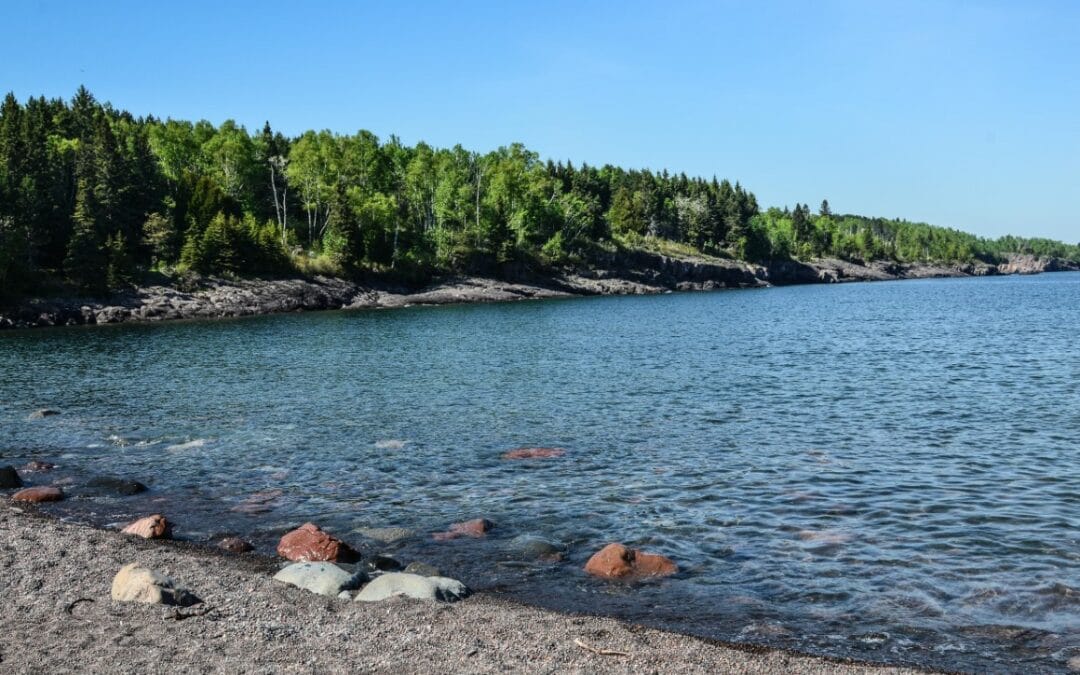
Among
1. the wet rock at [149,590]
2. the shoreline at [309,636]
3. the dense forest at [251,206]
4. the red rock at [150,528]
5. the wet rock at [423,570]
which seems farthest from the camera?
the dense forest at [251,206]

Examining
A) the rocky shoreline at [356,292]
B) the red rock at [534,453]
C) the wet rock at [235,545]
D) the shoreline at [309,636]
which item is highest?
the rocky shoreline at [356,292]

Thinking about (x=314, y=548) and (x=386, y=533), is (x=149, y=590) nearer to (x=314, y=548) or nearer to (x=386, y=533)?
(x=314, y=548)

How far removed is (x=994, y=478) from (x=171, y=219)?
9832cm

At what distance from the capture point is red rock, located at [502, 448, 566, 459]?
22266 mm

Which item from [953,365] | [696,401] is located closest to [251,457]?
[696,401]

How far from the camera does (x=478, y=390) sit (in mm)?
34875

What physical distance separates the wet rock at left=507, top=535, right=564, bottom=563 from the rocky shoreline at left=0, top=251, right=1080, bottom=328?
78.4m

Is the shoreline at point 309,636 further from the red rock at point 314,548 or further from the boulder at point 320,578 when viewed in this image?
the red rock at point 314,548

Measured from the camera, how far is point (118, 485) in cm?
1966

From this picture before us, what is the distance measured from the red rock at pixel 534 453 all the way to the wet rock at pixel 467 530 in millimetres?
5849

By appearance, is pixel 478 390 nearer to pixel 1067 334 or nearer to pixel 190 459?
pixel 190 459

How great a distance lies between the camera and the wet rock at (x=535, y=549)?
47.3ft

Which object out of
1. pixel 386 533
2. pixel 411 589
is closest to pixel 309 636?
pixel 411 589

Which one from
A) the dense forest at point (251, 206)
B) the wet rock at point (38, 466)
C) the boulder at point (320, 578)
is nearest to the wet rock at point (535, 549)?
the boulder at point (320, 578)
